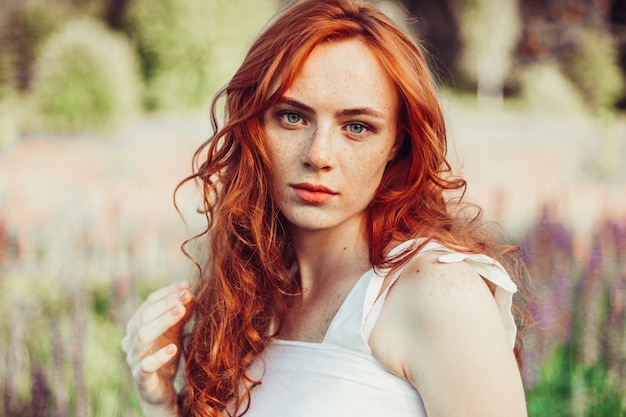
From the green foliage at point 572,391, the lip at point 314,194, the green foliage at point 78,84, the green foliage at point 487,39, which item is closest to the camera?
the lip at point 314,194

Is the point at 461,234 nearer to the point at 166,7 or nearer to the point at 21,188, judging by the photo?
the point at 21,188

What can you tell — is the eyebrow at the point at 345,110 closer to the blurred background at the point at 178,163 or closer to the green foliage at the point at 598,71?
the blurred background at the point at 178,163

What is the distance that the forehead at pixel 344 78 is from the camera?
151 cm

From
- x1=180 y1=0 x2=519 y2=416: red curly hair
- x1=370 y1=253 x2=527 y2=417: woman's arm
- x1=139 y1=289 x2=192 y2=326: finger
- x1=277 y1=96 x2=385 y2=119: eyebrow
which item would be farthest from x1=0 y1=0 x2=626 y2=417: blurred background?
x1=370 y1=253 x2=527 y2=417: woman's arm

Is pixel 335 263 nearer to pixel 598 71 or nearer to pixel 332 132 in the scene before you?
pixel 332 132

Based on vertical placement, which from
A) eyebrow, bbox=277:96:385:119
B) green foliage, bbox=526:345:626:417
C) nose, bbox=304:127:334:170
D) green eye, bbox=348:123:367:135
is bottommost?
green foliage, bbox=526:345:626:417

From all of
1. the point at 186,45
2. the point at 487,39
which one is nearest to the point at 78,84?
the point at 186,45

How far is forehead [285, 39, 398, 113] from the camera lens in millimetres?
1512

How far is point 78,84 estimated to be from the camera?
5.52m

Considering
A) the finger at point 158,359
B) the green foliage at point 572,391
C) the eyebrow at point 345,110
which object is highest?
the eyebrow at point 345,110

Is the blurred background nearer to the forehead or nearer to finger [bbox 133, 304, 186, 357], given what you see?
the forehead

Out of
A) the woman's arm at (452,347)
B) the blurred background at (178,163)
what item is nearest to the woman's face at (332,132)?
the woman's arm at (452,347)

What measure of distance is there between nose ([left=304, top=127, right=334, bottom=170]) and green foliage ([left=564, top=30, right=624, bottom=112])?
5.12m

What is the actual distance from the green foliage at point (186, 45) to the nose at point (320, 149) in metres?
4.67
